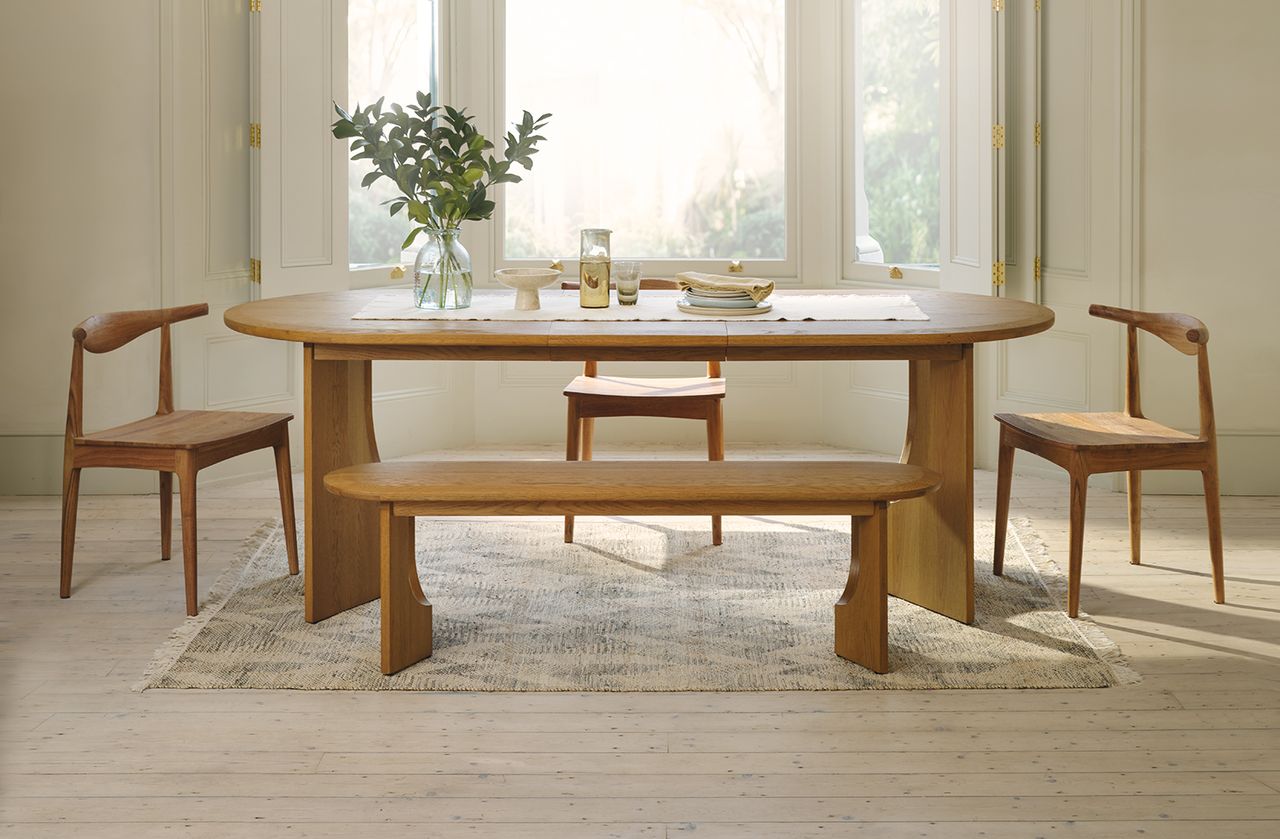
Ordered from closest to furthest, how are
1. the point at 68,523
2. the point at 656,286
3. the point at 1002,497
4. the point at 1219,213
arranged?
the point at 68,523, the point at 1002,497, the point at 656,286, the point at 1219,213

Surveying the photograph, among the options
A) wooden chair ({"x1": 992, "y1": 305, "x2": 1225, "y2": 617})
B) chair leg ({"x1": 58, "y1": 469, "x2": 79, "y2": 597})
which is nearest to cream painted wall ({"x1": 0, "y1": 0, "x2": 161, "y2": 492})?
chair leg ({"x1": 58, "y1": 469, "x2": 79, "y2": 597})

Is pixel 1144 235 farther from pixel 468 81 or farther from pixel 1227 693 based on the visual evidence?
pixel 468 81

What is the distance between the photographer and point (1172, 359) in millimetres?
4738

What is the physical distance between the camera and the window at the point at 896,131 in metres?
5.39

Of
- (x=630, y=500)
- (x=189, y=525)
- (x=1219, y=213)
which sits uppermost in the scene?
(x=1219, y=213)

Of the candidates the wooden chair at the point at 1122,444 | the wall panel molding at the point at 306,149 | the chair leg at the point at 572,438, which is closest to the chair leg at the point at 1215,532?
the wooden chair at the point at 1122,444

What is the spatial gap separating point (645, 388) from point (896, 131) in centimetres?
202

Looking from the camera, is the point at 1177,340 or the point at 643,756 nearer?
the point at 643,756

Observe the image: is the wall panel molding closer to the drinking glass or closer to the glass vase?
the glass vase

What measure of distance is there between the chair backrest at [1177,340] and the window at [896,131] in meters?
1.65

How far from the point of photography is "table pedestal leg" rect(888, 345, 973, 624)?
3338 mm

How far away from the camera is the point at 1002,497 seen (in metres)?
3.72

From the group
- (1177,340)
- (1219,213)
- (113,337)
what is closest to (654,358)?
(1177,340)

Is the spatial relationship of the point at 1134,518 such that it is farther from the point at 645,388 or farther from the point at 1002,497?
the point at 645,388
